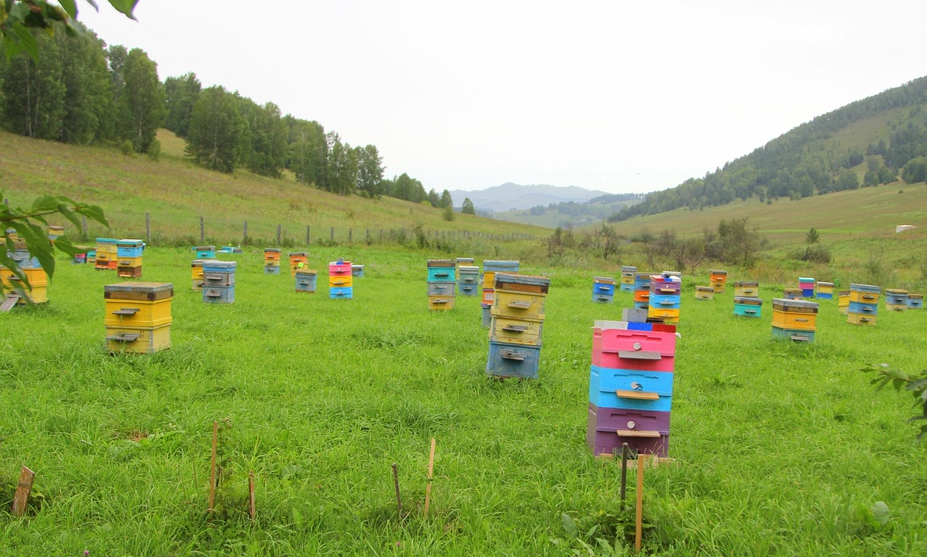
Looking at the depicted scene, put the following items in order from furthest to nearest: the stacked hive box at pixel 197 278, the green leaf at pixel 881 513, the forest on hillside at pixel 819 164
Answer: the forest on hillside at pixel 819 164 → the stacked hive box at pixel 197 278 → the green leaf at pixel 881 513

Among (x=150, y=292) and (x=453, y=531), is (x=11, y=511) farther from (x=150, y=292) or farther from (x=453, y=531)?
(x=150, y=292)

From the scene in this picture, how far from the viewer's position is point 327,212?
49.2 meters

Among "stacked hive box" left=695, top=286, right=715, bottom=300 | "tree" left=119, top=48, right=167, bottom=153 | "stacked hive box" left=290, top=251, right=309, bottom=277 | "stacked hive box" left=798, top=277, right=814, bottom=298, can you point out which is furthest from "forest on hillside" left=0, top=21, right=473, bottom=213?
"stacked hive box" left=798, top=277, right=814, bottom=298

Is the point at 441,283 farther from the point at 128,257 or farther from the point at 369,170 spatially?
the point at 369,170

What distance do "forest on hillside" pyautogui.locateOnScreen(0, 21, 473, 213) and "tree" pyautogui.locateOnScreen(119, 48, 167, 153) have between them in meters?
0.09

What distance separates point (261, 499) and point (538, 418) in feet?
8.83

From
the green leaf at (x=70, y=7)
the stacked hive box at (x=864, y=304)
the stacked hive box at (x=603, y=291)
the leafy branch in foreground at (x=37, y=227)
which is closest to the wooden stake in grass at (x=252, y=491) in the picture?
the leafy branch in foreground at (x=37, y=227)

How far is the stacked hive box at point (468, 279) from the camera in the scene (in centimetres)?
1377

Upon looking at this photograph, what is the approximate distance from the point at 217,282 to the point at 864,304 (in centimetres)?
1384

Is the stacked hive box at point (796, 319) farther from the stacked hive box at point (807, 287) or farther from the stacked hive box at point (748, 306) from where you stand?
the stacked hive box at point (807, 287)

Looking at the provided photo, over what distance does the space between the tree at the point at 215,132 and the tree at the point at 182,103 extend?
48.8 ft

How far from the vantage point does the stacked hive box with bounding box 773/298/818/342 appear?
8.91m

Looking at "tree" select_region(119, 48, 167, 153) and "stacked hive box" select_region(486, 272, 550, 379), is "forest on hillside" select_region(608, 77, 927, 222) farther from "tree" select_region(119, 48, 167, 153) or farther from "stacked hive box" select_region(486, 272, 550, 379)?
"stacked hive box" select_region(486, 272, 550, 379)

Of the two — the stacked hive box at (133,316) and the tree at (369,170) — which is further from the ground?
the tree at (369,170)
